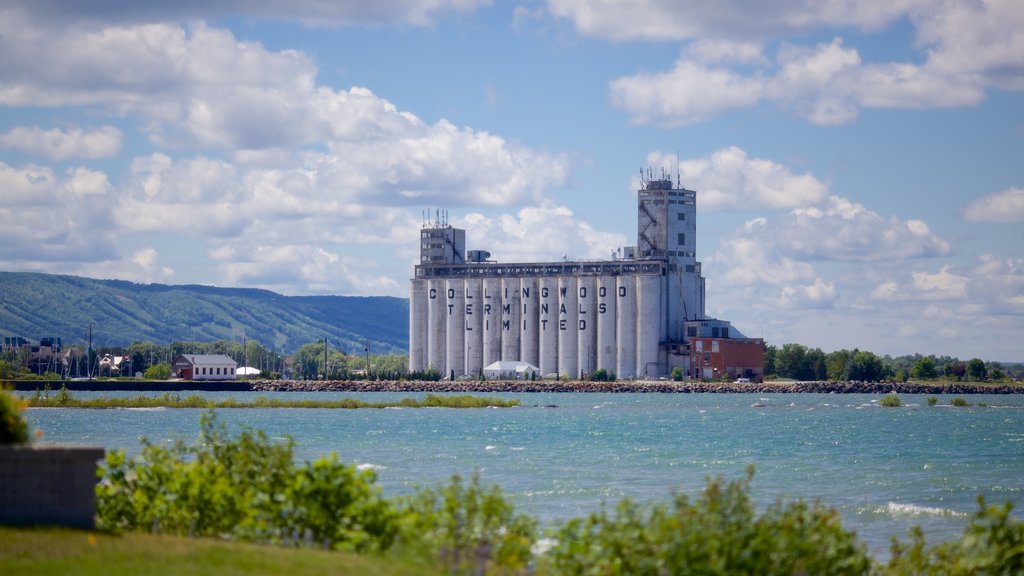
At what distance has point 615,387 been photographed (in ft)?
491

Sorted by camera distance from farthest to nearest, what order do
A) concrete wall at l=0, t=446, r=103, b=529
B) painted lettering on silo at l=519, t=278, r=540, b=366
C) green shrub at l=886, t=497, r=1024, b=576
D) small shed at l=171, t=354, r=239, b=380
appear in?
1. small shed at l=171, t=354, r=239, b=380
2. painted lettering on silo at l=519, t=278, r=540, b=366
3. concrete wall at l=0, t=446, r=103, b=529
4. green shrub at l=886, t=497, r=1024, b=576

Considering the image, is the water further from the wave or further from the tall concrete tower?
the tall concrete tower

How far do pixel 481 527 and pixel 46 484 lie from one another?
5.82 meters

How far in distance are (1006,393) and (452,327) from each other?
72586 millimetres

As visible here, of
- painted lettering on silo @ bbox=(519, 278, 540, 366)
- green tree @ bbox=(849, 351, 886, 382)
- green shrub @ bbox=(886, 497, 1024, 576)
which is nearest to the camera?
green shrub @ bbox=(886, 497, 1024, 576)

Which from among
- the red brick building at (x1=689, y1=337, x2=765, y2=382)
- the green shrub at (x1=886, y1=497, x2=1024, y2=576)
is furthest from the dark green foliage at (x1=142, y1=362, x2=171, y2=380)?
the green shrub at (x1=886, y1=497, x2=1024, y2=576)

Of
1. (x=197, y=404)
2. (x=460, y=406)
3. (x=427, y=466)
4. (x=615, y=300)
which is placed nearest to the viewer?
(x=427, y=466)

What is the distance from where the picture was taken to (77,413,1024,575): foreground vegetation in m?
16.5

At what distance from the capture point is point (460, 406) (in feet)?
368

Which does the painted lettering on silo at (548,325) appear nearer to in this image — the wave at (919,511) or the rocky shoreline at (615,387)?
the rocky shoreline at (615,387)

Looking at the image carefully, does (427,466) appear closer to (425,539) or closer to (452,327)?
(425,539)

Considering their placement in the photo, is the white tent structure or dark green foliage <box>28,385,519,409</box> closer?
dark green foliage <box>28,385,519,409</box>

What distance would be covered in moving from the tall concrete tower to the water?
1794 inches

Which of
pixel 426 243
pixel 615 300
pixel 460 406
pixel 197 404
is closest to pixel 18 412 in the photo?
pixel 197 404
